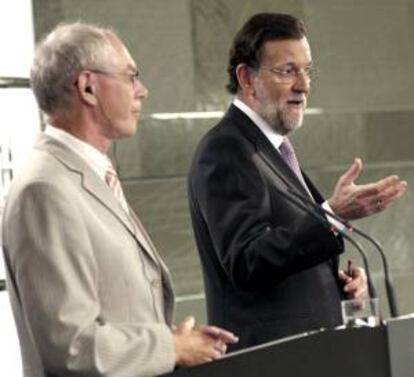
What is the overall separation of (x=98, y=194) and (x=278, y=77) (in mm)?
829

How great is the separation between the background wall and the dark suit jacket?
137 cm

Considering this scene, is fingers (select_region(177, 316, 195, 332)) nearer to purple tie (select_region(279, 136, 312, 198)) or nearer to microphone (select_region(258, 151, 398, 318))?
microphone (select_region(258, 151, 398, 318))

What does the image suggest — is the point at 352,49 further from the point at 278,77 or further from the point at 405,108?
the point at 278,77

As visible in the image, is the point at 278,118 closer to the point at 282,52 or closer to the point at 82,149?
the point at 282,52

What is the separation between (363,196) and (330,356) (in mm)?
759

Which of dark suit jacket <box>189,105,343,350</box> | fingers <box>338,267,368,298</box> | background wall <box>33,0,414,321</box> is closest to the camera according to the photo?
dark suit jacket <box>189,105,343,350</box>

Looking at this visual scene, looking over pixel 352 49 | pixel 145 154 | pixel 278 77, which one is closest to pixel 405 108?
pixel 352 49

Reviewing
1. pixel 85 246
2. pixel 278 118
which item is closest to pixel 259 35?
pixel 278 118

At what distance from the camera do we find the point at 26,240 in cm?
160

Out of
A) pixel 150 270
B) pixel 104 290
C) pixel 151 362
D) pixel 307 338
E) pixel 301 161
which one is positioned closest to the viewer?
pixel 307 338

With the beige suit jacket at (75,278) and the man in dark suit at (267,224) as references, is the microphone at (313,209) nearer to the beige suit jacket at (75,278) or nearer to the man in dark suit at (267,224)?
the man in dark suit at (267,224)

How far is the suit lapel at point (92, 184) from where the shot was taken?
1.74 metres

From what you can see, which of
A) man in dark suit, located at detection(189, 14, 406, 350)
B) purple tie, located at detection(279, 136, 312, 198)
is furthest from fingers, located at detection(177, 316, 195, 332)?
purple tie, located at detection(279, 136, 312, 198)

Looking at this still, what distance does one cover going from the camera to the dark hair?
2443 millimetres
